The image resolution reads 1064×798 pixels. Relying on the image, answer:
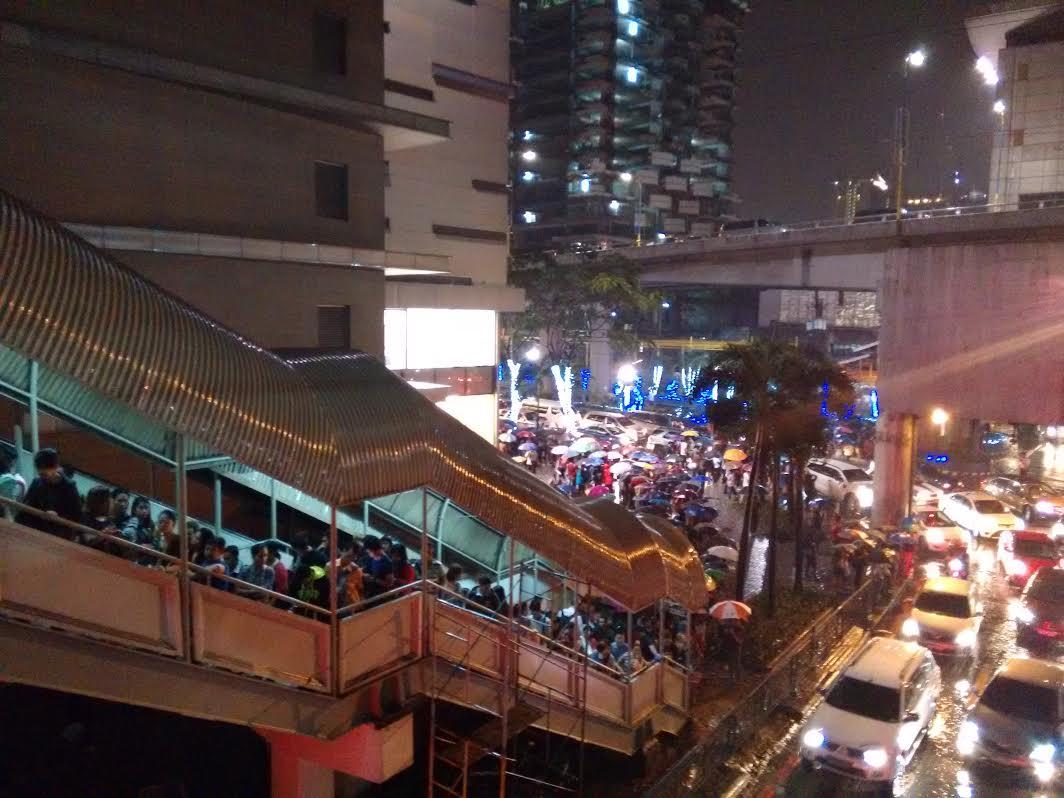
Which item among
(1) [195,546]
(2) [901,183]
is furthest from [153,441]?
(2) [901,183]

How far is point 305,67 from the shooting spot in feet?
42.4

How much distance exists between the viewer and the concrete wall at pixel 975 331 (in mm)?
22812

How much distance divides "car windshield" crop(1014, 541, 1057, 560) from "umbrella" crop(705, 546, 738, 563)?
785 centimetres

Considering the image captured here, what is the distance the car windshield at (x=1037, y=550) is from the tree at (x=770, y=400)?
731 centimetres

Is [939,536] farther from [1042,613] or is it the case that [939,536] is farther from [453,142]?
[453,142]


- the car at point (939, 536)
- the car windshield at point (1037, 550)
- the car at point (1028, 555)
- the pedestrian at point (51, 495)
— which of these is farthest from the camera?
the car at point (939, 536)

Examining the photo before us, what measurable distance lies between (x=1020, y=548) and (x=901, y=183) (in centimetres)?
1200

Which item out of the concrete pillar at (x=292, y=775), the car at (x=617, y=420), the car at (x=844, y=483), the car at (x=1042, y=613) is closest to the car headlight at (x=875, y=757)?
the car at (x=1042, y=613)

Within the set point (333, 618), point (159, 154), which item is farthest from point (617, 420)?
point (333, 618)

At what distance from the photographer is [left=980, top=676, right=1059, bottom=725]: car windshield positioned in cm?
1091

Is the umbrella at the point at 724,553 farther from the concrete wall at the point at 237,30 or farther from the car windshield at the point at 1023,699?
the concrete wall at the point at 237,30

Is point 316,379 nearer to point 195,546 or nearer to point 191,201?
point 195,546

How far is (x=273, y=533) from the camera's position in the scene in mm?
11023

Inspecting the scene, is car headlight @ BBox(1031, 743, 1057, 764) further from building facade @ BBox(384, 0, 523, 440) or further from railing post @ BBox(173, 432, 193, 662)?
building facade @ BBox(384, 0, 523, 440)
